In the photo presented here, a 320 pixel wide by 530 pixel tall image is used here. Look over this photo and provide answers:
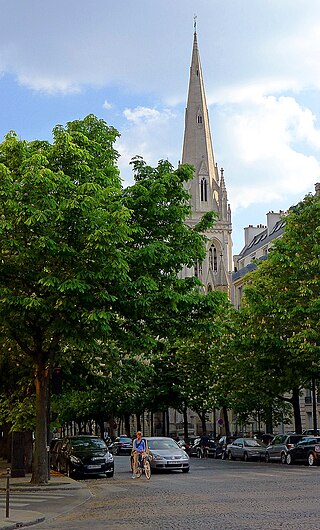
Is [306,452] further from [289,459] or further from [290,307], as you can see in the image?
[290,307]

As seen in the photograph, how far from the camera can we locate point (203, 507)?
1734 cm

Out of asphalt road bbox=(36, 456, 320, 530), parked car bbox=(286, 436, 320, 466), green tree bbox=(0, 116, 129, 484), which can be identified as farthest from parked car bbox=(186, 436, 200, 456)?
green tree bbox=(0, 116, 129, 484)

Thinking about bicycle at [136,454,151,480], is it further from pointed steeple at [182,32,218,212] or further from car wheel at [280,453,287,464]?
pointed steeple at [182,32,218,212]

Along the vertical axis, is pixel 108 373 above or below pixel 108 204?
below

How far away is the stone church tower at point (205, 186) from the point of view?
5044 inches

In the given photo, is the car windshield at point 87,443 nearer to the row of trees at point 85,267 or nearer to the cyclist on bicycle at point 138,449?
the row of trees at point 85,267

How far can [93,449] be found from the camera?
34.2m

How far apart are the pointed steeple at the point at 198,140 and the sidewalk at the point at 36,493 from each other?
9971 cm

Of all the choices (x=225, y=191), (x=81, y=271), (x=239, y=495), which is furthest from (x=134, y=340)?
(x=225, y=191)

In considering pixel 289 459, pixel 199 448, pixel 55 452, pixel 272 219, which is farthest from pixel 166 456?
pixel 272 219

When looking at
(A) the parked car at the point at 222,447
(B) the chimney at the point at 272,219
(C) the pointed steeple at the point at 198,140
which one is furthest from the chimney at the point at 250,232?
(A) the parked car at the point at 222,447

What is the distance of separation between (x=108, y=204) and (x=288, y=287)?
19892 mm

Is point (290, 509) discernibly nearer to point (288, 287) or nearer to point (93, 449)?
point (93, 449)

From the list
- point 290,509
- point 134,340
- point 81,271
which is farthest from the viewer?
point 134,340
